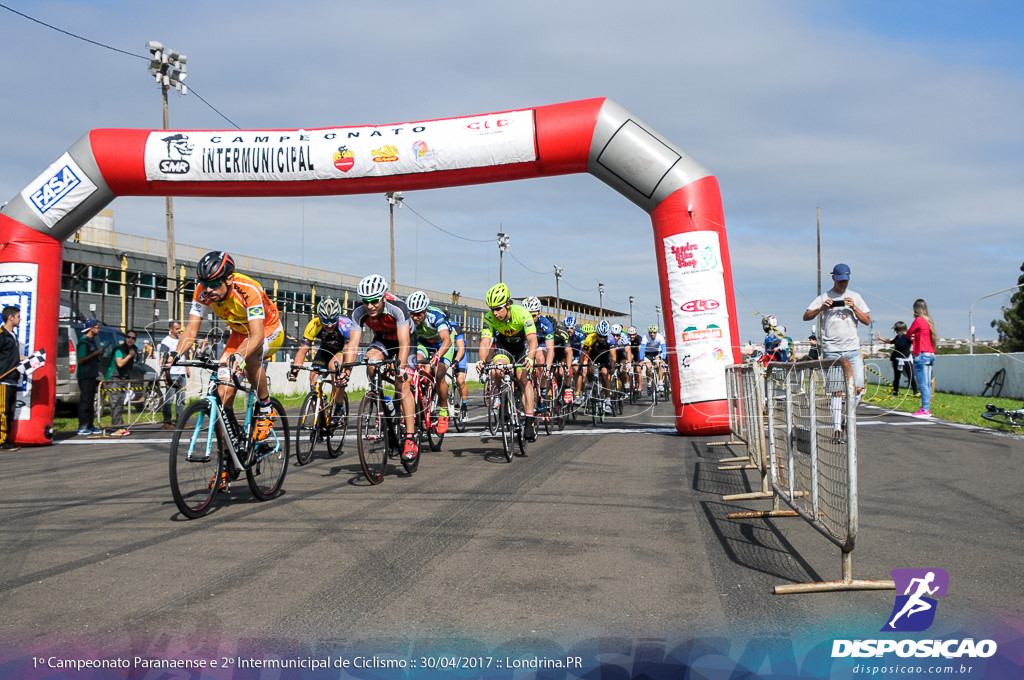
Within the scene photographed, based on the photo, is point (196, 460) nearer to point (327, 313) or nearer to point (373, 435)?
point (373, 435)

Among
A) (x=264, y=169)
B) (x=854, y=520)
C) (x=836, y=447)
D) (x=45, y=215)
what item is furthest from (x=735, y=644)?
(x=45, y=215)

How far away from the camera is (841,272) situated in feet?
28.5

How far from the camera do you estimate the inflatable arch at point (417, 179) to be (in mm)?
11820

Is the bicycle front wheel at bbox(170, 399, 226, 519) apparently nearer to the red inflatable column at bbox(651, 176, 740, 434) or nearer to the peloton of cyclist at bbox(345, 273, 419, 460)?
the peloton of cyclist at bbox(345, 273, 419, 460)

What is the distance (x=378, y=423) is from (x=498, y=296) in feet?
9.89

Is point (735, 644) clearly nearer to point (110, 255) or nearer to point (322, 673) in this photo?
point (322, 673)

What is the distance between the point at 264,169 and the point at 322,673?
11555 millimetres

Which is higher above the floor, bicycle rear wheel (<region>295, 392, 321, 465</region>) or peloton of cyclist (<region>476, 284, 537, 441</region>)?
peloton of cyclist (<region>476, 284, 537, 441</region>)

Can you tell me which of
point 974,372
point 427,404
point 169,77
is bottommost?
point 427,404

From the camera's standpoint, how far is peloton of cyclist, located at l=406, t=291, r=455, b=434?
9.33m

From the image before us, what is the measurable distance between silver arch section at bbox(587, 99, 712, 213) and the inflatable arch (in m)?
0.02

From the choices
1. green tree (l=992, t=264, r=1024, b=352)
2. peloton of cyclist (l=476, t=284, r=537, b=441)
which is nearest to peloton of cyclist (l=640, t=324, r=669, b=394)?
peloton of cyclist (l=476, t=284, r=537, b=441)

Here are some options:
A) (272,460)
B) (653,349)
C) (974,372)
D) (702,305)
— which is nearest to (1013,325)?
(974,372)

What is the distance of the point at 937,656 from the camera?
3041mm
